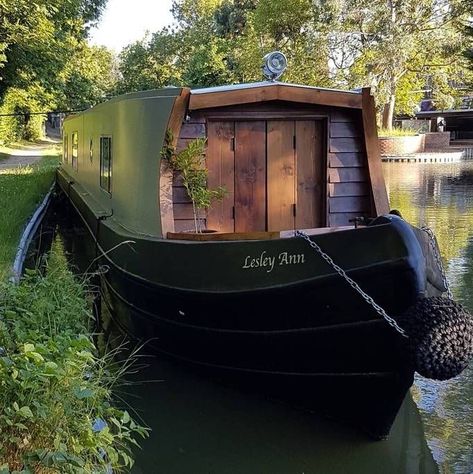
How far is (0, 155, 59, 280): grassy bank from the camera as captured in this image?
26.6 ft

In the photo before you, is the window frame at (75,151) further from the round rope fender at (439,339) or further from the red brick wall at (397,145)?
the red brick wall at (397,145)

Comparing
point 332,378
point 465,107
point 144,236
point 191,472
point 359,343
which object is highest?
point 465,107

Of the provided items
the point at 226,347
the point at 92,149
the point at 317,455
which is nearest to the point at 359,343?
the point at 317,455

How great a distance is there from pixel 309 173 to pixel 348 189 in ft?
1.37

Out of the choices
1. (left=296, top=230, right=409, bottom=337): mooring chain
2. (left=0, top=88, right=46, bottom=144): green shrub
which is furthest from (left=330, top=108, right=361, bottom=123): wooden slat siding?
(left=0, top=88, right=46, bottom=144): green shrub

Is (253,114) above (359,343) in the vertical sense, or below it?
above

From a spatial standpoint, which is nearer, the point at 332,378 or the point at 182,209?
the point at 332,378

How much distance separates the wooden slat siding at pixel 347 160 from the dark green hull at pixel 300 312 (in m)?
1.89

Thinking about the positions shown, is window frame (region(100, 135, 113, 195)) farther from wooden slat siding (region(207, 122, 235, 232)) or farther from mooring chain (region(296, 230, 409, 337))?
mooring chain (region(296, 230, 409, 337))

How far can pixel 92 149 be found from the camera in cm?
1117

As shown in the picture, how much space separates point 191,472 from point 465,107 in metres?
49.4

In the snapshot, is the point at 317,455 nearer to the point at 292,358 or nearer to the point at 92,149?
the point at 292,358

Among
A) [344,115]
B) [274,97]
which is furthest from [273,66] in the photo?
[344,115]

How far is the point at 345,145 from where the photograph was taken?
674 centimetres
